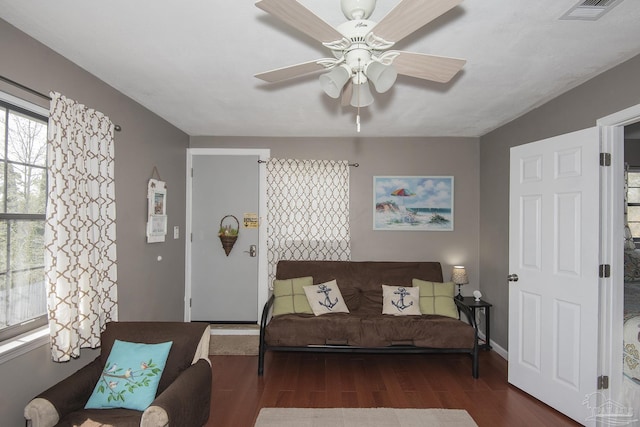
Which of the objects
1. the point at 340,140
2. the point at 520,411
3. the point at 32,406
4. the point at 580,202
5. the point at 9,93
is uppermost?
the point at 340,140

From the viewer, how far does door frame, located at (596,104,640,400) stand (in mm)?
2451

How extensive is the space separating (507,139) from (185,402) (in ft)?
12.5

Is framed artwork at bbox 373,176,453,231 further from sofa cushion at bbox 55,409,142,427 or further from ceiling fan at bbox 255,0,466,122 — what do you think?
sofa cushion at bbox 55,409,142,427

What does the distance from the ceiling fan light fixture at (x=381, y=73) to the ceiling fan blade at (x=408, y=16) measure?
4.2 inches

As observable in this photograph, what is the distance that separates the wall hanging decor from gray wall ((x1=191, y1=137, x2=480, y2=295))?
3.74 feet

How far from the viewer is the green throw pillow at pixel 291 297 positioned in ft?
12.3

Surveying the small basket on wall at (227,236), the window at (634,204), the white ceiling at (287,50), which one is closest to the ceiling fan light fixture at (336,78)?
the white ceiling at (287,50)

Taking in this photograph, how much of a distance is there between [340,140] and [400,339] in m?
2.46

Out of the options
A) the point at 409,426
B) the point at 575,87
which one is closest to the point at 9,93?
the point at 409,426

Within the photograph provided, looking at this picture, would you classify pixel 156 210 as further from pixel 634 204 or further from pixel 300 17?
pixel 634 204

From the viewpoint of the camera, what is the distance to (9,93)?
6.37 ft

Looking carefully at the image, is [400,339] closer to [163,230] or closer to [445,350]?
[445,350]

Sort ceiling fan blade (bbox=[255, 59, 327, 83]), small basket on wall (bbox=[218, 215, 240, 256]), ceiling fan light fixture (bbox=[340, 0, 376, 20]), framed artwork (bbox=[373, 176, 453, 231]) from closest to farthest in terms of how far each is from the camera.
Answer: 1. ceiling fan light fixture (bbox=[340, 0, 376, 20])
2. ceiling fan blade (bbox=[255, 59, 327, 83])
3. small basket on wall (bbox=[218, 215, 240, 256])
4. framed artwork (bbox=[373, 176, 453, 231])

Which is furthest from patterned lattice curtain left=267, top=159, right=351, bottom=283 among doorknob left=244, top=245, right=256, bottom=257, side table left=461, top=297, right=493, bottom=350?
side table left=461, top=297, right=493, bottom=350
